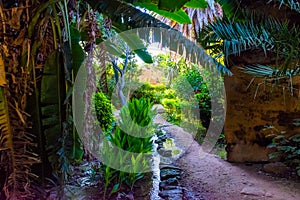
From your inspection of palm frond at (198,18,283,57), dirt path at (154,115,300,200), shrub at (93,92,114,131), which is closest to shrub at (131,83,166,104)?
shrub at (93,92,114,131)

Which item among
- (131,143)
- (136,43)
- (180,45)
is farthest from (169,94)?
(180,45)

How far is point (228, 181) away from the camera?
7.86 feet

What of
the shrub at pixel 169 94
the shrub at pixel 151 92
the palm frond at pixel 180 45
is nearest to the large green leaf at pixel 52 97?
the palm frond at pixel 180 45

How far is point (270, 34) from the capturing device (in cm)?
160

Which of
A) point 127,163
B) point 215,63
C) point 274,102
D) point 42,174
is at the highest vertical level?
point 215,63

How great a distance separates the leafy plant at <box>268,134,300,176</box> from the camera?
242 cm

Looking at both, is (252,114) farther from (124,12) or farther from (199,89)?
(124,12)

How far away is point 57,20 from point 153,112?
136 centimetres

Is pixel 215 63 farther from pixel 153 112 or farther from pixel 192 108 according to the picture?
pixel 192 108

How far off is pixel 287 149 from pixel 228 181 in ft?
1.84

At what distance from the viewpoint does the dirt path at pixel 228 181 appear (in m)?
2.12

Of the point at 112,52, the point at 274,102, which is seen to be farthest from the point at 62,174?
the point at 274,102

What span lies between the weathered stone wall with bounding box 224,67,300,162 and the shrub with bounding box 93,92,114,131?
4.85 ft

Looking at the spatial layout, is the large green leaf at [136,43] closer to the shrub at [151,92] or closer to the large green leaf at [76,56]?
the large green leaf at [76,56]
